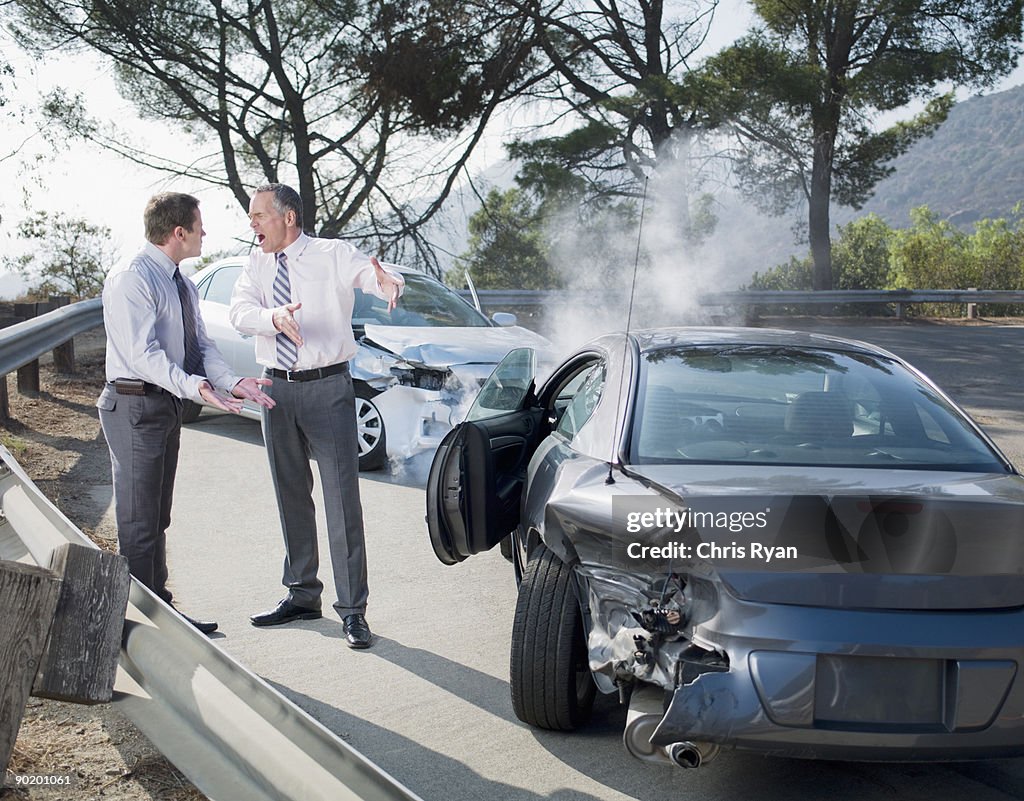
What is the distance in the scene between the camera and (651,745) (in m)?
2.96

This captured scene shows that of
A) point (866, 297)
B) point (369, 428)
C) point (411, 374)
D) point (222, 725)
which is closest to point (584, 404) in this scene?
point (222, 725)

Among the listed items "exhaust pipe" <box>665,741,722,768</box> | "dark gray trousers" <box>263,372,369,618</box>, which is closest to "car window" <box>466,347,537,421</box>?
"dark gray trousers" <box>263,372,369,618</box>

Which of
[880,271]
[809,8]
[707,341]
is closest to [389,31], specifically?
[809,8]

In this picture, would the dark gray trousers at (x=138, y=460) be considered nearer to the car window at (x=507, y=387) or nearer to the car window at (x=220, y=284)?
the car window at (x=507, y=387)

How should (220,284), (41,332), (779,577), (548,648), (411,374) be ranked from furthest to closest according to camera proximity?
(220,284) → (41,332) → (411,374) → (548,648) → (779,577)

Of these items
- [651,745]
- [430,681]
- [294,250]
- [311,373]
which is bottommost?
[430,681]

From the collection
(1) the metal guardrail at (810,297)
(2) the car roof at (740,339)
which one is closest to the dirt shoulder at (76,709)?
(2) the car roof at (740,339)

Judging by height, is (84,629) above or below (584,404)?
below

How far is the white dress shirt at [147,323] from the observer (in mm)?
4254

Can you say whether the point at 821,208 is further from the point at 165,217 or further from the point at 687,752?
the point at 687,752

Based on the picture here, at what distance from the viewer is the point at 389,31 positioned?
2086 cm

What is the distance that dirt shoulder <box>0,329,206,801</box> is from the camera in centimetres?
316

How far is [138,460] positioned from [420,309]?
16.9 ft

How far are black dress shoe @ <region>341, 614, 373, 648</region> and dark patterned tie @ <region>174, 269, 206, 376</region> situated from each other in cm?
121
